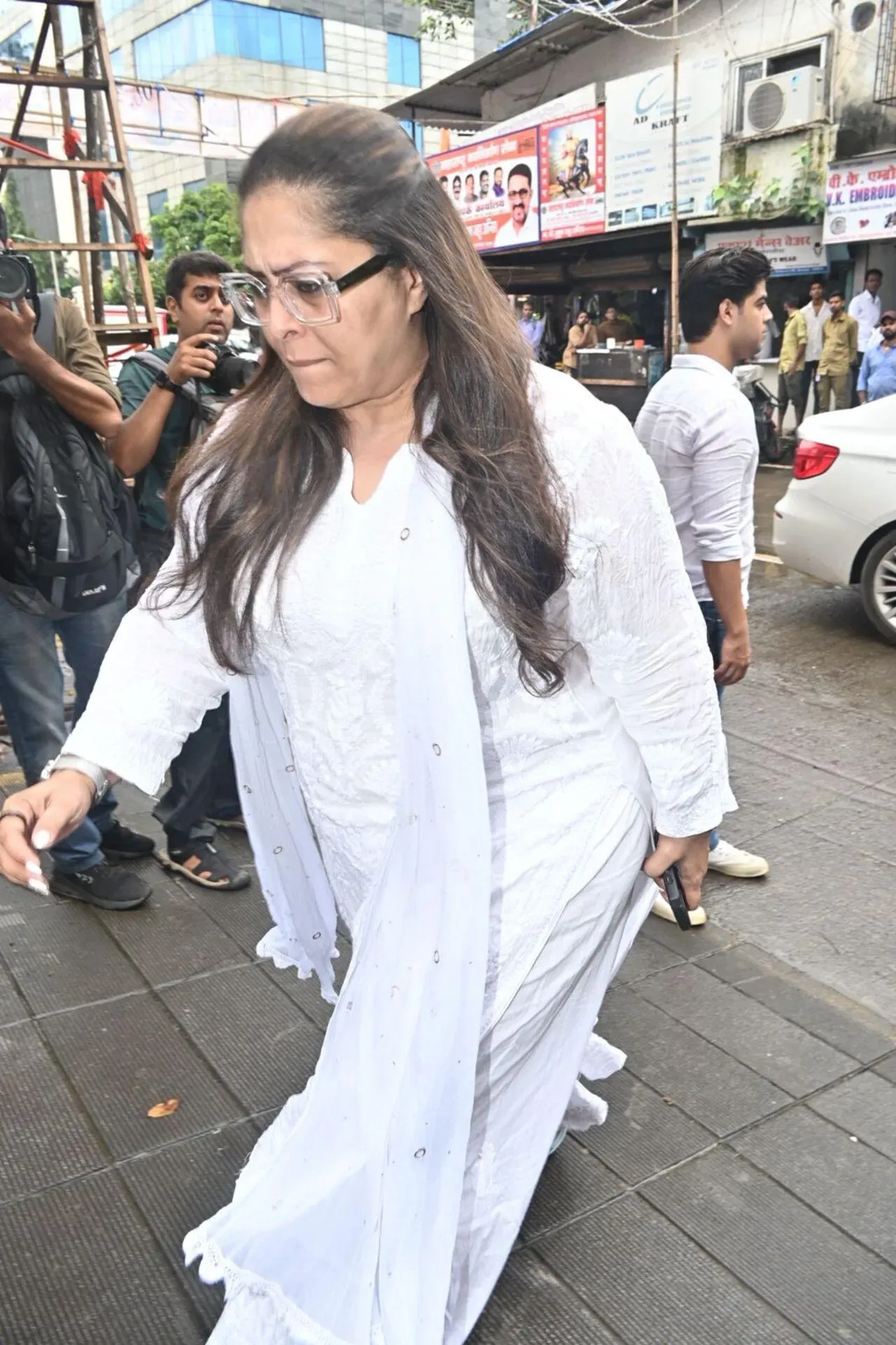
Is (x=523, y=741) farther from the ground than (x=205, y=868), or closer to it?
farther from the ground

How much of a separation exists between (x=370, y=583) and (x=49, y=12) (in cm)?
616

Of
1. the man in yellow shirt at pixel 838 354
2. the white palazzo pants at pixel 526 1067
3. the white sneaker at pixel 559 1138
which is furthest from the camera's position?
the man in yellow shirt at pixel 838 354

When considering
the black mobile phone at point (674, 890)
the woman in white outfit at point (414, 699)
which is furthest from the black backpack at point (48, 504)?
the black mobile phone at point (674, 890)

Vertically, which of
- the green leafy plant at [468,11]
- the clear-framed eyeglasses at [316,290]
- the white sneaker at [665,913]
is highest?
the green leafy plant at [468,11]

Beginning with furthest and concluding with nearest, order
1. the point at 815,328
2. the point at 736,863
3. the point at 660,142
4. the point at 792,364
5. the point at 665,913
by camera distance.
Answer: the point at 660,142
the point at 792,364
the point at 815,328
the point at 736,863
the point at 665,913

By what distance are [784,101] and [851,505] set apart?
11.2m

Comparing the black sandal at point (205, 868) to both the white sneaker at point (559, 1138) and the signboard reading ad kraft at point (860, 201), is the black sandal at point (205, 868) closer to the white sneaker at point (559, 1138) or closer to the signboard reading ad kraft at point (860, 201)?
the white sneaker at point (559, 1138)

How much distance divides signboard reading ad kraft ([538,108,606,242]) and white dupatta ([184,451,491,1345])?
17.5 m

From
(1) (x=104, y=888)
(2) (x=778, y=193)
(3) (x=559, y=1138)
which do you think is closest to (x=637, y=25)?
(2) (x=778, y=193)

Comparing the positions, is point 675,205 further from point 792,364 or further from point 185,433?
point 185,433

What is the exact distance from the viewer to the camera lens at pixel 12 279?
282 centimetres

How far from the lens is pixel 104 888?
3.38 metres

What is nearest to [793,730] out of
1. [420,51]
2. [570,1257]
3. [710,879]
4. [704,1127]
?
[710,879]

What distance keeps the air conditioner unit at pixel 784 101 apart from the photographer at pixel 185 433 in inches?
543
